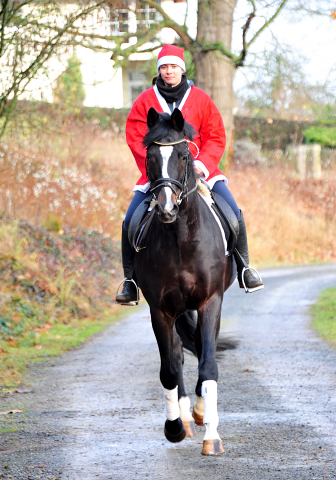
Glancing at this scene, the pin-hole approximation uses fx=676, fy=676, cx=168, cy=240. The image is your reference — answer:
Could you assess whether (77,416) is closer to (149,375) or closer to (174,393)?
(174,393)

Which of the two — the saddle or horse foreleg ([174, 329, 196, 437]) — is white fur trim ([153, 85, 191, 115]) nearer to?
the saddle

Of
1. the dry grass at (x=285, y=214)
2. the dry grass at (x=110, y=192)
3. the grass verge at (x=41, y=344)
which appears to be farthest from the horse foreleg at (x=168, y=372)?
the dry grass at (x=285, y=214)

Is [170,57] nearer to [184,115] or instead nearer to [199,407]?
[184,115]

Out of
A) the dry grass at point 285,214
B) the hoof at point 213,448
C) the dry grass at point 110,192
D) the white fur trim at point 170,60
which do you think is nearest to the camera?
the hoof at point 213,448

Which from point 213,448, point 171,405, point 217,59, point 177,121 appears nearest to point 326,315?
point 217,59

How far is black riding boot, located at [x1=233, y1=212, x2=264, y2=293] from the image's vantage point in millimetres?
6355

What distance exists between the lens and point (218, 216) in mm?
5859

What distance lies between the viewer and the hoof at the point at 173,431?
529 cm

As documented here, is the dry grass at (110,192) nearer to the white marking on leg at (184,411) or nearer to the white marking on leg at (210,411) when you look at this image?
the white marking on leg at (184,411)

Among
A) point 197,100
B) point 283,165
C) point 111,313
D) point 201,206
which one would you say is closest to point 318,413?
point 201,206

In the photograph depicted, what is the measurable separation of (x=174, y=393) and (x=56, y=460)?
1.12 meters

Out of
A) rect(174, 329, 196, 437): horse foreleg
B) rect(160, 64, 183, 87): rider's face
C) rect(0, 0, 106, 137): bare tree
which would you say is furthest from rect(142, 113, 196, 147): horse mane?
rect(0, 0, 106, 137): bare tree

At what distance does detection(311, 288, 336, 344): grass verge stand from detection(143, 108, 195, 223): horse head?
17.1 ft

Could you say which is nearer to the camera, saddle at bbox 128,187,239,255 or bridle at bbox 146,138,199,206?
bridle at bbox 146,138,199,206
